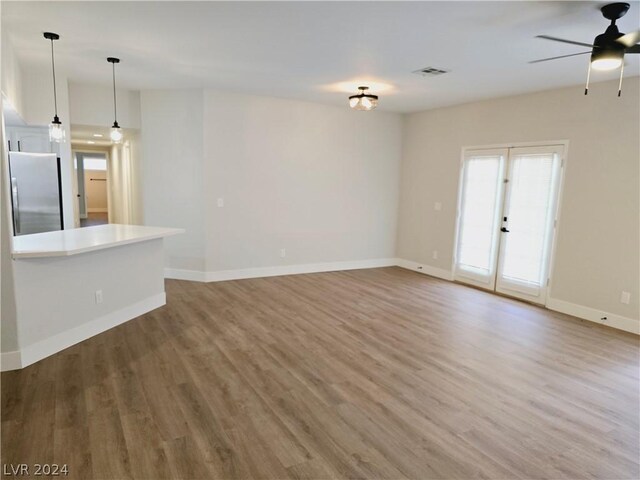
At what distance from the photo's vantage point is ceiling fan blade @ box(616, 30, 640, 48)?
239 centimetres

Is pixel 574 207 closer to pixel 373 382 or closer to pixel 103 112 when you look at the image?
pixel 373 382

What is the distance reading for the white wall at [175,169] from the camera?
577cm

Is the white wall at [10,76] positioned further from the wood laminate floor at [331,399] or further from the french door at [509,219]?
the french door at [509,219]

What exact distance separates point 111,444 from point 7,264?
170cm

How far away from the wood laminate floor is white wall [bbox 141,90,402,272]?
5.69ft

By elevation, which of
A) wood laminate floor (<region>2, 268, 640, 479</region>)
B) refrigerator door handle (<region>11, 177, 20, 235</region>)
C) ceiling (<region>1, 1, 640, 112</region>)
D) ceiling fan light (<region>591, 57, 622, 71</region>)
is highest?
ceiling (<region>1, 1, 640, 112</region>)

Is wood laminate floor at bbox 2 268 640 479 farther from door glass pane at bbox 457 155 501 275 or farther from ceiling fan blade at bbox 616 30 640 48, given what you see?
ceiling fan blade at bbox 616 30 640 48

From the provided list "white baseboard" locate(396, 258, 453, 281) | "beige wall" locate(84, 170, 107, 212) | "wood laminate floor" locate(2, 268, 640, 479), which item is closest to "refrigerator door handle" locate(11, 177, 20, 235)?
"wood laminate floor" locate(2, 268, 640, 479)

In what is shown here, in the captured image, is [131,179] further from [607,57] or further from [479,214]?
[607,57]

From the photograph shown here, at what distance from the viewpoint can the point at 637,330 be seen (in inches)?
170

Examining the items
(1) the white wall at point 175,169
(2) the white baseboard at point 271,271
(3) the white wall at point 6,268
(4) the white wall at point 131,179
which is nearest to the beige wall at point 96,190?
(4) the white wall at point 131,179

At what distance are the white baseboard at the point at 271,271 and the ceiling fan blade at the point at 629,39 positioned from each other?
16.8ft

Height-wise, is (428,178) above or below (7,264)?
above

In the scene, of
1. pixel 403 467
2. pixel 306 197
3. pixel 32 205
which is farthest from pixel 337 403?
pixel 32 205
